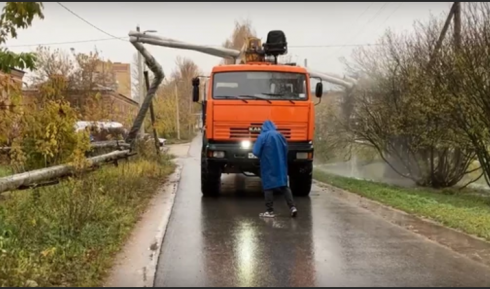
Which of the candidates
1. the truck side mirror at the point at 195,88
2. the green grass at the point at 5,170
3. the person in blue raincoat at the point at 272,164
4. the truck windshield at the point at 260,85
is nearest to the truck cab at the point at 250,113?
the truck windshield at the point at 260,85

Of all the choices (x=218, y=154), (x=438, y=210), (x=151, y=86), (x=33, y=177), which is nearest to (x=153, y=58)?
(x=151, y=86)

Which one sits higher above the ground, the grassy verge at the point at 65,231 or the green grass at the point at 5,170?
the green grass at the point at 5,170

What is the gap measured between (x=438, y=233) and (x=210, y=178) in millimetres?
5620

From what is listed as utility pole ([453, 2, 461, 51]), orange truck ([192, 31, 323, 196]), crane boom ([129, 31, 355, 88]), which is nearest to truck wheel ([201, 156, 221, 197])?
orange truck ([192, 31, 323, 196])

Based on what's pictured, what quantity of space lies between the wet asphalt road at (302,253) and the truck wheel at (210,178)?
1.92m

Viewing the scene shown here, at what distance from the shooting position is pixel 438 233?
8.12 meters

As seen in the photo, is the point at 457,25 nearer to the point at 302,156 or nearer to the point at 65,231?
the point at 302,156

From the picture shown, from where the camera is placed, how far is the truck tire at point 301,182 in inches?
494

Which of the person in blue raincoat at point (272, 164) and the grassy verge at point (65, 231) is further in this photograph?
the person in blue raincoat at point (272, 164)

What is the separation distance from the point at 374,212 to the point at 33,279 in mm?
6733

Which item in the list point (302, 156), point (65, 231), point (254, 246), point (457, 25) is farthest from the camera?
point (457, 25)

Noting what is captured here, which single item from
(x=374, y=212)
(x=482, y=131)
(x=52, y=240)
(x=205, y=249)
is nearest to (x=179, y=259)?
(x=205, y=249)

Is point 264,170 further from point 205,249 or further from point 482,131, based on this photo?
point 482,131

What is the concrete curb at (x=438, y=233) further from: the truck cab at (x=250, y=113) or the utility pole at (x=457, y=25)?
A: the utility pole at (x=457, y=25)
